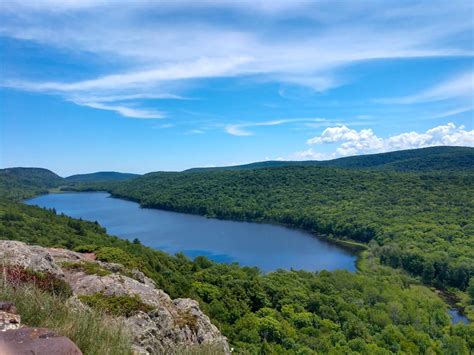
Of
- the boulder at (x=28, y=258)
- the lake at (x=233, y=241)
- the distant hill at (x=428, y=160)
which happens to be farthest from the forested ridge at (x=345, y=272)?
the distant hill at (x=428, y=160)

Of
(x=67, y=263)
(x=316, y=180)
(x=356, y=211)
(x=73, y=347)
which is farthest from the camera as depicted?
(x=316, y=180)

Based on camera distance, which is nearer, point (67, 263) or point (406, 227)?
point (67, 263)

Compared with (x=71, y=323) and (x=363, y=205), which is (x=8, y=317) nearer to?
(x=71, y=323)

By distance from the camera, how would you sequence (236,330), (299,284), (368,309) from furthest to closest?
(299,284) < (368,309) < (236,330)

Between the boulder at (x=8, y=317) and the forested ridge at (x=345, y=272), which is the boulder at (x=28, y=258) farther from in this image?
the forested ridge at (x=345, y=272)

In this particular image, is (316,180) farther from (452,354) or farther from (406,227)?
(452,354)

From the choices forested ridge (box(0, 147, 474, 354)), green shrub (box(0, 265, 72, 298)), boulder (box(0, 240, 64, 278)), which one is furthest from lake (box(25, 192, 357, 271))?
green shrub (box(0, 265, 72, 298))

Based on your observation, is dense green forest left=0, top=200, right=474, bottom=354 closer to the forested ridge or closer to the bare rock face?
the forested ridge

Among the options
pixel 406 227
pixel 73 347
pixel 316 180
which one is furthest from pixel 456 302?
pixel 316 180
